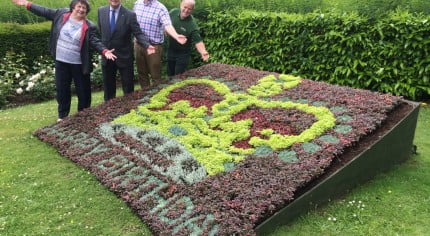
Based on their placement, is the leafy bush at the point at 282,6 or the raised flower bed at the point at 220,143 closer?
the raised flower bed at the point at 220,143

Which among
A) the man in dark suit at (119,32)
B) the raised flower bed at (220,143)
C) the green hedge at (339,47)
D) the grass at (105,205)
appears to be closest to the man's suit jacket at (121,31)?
the man in dark suit at (119,32)

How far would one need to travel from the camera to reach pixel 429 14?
7559 millimetres

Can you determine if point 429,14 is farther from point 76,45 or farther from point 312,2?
point 76,45

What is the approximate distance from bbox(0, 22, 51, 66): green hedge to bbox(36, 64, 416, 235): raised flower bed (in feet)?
11.5

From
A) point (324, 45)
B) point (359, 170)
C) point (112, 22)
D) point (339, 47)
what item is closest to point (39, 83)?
point (112, 22)

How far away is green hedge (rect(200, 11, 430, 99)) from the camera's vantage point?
7.35 m

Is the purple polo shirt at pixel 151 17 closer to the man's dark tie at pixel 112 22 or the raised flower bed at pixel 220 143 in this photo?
the man's dark tie at pixel 112 22

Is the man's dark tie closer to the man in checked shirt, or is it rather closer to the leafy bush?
the man in checked shirt

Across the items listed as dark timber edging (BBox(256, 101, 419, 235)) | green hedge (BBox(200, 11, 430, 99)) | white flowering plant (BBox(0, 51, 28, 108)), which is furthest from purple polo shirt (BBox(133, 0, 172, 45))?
dark timber edging (BBox(256, 101, 419, 235))

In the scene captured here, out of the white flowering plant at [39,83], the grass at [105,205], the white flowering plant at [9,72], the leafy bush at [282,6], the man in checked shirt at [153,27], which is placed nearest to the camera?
the grass at [105,205]

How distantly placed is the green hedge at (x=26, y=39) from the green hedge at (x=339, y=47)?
3774 mm

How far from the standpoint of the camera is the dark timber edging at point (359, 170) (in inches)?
154

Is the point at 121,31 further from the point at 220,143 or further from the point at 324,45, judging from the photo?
the point at 324,45

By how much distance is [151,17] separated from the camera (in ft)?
22.1
